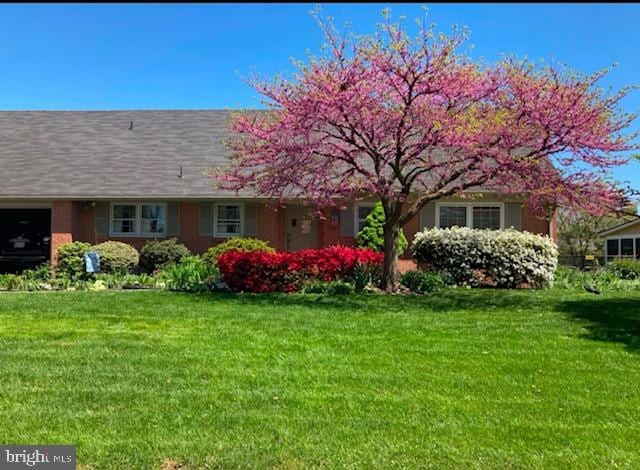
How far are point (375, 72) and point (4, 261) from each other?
15.7m

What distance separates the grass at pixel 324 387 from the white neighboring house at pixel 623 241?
23869mm

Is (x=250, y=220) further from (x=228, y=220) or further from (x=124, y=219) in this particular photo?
(x=124, y=219)

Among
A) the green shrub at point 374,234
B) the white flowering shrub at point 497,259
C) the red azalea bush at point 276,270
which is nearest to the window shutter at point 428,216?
the green shrub at point 374,234

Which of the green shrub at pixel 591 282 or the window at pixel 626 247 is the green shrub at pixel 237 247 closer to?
the green shrub at pixel 591 282

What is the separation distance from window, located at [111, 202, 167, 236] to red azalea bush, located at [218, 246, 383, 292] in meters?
6.99

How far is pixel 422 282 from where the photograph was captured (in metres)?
12.4

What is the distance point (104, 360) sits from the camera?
633 cm

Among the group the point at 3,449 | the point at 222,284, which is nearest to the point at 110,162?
the point at 222,284

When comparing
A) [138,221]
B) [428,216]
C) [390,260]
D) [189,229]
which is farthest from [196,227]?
[390,260]

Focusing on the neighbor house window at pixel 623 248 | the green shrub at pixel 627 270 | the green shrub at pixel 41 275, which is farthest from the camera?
the neighbor house window at pixel 623 248

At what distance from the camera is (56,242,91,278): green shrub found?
645 inches

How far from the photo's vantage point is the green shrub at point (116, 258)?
16.4 m

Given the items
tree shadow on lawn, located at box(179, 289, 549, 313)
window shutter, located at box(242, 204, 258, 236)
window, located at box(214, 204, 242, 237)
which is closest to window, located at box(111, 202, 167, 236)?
window, located at box(214, 204, 242, 237)

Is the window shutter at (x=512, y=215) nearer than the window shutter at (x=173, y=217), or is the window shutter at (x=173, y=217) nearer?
the window shutter at (x=512, y=215)
